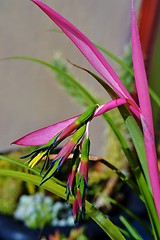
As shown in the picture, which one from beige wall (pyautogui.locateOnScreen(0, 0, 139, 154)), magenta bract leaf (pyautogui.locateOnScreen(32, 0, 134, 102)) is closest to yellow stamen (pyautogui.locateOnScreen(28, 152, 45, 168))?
magenta bract leaf (pyautogui.locateOnScreen(32, 0, 134, 102))

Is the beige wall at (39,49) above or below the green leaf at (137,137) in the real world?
above

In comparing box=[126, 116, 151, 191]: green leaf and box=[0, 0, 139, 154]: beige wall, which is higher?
box=[0, 0, 139, 154]: beige wall

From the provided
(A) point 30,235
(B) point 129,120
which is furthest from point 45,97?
(B) point 129,120

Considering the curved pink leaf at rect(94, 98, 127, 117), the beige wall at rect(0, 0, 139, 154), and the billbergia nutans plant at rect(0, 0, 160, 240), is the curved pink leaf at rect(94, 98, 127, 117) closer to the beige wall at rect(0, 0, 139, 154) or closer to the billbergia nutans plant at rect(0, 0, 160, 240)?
the billbergia nutans plant at rect(0, 0, 160, 240)

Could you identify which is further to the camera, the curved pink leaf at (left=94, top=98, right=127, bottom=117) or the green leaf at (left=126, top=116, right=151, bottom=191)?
the green leaf at (left=126, top=116, right=151, bottom=191)

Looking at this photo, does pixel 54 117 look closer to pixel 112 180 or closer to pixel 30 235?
pixel 112 180

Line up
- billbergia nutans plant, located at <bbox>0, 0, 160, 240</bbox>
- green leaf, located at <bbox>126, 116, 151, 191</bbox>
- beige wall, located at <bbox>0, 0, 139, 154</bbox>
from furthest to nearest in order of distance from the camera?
beige wall, located at <bbox>0, 0, 139, 154</bbox>
green leaf, located at <bbox>126, 116, 151, 191</bbox>
billbergia nutans plant, located at <bbox>0, 0, 160, 240</bbox>

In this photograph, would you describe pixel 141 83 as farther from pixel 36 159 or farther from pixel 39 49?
pixel 39 49

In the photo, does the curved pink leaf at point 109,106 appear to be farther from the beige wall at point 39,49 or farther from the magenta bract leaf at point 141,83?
the beige wall at point 39,49

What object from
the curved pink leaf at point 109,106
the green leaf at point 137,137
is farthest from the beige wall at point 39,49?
the curved pink leaf at point 109,106
